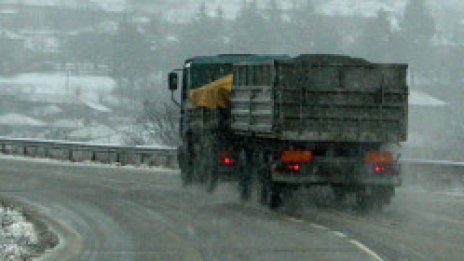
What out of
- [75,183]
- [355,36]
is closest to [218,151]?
[75,183]

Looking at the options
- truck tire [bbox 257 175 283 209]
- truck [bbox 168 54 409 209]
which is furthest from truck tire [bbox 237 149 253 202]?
truck tire [bbox 257 175 283 209]

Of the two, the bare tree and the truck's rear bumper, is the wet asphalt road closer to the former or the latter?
the truck's rear bumper

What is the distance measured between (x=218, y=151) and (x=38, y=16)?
101 meters

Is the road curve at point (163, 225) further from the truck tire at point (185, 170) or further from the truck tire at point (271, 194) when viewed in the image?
the truck tire at point (185, 170)

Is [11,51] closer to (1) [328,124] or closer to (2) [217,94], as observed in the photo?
(2) [217,94]

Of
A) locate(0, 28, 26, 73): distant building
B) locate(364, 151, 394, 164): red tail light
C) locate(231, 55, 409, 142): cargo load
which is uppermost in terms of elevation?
locate(0, 28, 26, 73): distant building

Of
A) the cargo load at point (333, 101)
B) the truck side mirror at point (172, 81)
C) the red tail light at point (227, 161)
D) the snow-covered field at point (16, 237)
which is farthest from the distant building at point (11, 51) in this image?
the snow-covered field at point (16, 237)

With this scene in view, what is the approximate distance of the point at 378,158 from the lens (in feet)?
59.8

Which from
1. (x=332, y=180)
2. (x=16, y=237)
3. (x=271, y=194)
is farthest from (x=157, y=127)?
(x=16, y=237)

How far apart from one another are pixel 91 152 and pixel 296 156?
21.3 m

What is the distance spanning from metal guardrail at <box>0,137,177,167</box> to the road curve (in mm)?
8082

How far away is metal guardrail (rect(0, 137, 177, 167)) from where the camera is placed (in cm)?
3522

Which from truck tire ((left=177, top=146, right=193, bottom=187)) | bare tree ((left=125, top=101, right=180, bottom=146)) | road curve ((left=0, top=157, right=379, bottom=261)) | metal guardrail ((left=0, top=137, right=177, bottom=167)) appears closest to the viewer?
road curve ((left=0, top=157, right=379, bottom=261))

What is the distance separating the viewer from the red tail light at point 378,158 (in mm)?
18203
